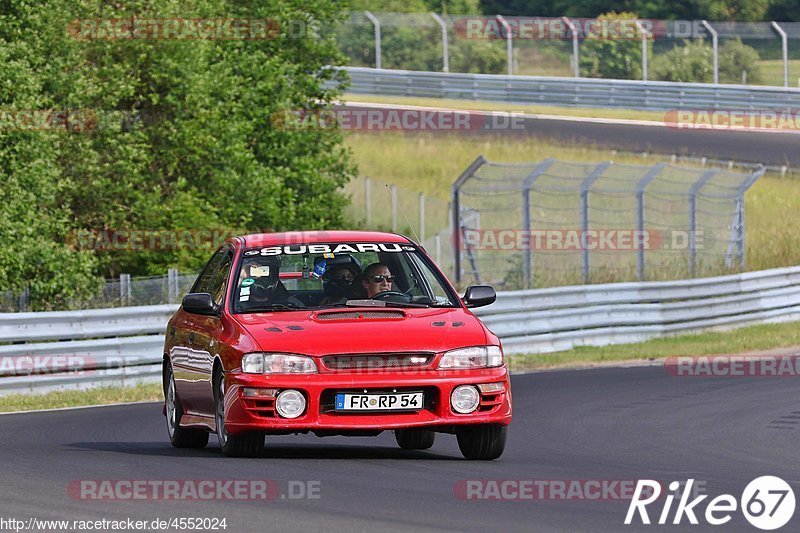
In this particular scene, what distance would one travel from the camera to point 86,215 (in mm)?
29562

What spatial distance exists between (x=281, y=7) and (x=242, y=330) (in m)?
25.6

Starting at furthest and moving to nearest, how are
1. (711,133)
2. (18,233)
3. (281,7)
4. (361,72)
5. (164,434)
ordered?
1. (361,72)
2. (711,133)
3. (281,7)
4. (18,233)
5. (164,434)

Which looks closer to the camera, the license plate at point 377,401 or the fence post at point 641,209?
the license plate at point 377,401

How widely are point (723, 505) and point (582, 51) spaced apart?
156 ft

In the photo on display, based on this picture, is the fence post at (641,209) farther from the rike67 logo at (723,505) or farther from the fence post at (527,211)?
the rike67 logo at (723,505)

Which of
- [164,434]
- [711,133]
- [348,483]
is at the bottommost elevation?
[711,133]

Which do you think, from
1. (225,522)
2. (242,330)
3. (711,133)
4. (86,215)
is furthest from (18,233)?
(711,133)

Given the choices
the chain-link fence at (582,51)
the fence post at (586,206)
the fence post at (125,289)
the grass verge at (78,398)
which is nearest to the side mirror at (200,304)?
the grass verge at (78,398)

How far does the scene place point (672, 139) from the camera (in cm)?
4434

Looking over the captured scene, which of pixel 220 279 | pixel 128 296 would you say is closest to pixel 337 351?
pixel 220 279

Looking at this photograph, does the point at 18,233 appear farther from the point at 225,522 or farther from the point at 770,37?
the point at 770,37

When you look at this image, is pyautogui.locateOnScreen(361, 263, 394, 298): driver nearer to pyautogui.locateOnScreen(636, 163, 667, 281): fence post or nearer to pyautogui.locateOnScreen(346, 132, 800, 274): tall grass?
pyautogui.locateOnScreen(636, 163, 667, 281): fence post

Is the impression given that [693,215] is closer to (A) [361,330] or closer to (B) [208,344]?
(B) [208,344]

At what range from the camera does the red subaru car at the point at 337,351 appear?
1020 cm
